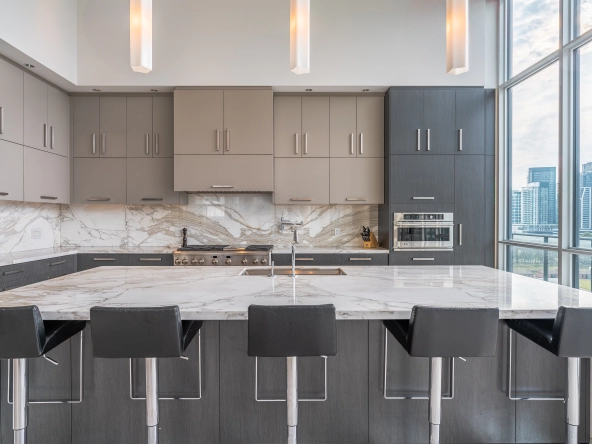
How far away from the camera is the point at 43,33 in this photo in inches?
135

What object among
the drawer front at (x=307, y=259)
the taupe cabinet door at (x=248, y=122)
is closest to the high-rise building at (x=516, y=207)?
the drawer front at (x=307, y=259)

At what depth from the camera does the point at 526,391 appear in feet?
6.46

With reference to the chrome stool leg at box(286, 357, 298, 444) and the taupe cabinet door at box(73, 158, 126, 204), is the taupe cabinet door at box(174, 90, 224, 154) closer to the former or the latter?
the taupe cabinet door at box(73, 158, 126, 204)

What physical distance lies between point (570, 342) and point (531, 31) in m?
3.35

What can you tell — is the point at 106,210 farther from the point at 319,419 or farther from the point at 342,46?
the point at 319,419

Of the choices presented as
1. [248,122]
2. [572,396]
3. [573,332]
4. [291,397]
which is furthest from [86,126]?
[572,396]

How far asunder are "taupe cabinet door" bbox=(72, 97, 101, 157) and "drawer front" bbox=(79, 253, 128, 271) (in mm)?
1155

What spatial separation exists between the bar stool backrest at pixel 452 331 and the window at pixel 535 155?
2.24 meters

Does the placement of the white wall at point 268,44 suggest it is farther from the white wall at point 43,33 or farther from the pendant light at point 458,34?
the pendant light at point 458,34

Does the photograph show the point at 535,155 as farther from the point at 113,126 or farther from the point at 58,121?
the point at 58,121

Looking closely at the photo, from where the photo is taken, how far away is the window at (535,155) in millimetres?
3266

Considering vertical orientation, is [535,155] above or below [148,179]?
above

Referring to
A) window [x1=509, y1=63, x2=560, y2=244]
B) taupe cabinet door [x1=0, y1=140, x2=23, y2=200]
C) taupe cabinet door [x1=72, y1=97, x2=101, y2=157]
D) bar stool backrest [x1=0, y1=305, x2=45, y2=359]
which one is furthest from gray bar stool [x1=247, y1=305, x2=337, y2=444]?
taupe cabinet door [x1=72, y1=97, x2=101, y2=157]

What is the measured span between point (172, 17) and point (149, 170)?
5.39 feet
